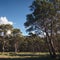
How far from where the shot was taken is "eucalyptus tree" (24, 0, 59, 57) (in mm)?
37281

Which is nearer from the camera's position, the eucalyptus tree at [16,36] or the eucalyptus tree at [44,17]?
the eucalyptus tree at [44,17]

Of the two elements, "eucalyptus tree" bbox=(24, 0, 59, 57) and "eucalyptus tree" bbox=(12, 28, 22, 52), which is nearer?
"eucalyptus tree" bbox=(24, 0, 59, 57)

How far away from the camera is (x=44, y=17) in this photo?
123ft

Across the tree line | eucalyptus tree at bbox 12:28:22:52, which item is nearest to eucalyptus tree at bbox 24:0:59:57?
the tree line

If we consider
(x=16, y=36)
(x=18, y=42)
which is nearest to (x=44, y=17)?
(x=16, y=36)

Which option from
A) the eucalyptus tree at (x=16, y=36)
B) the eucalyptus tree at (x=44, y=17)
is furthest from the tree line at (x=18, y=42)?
the eucalyptus tree at (x=44, y=17)

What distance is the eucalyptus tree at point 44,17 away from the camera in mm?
37281

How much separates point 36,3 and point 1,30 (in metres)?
44.6

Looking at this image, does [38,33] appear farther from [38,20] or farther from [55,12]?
[55,12]

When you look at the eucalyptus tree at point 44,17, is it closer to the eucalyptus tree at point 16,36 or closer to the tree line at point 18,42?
the tree line at point 18,42

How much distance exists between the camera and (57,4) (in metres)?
37.4

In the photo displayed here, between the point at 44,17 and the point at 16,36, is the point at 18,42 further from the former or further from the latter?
the point at 44,17

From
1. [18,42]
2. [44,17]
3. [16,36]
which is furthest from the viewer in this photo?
[18,42]

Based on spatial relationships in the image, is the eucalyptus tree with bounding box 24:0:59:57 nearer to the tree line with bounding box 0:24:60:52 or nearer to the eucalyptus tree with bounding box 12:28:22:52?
the tree line with bounding box 0:24:60:52
